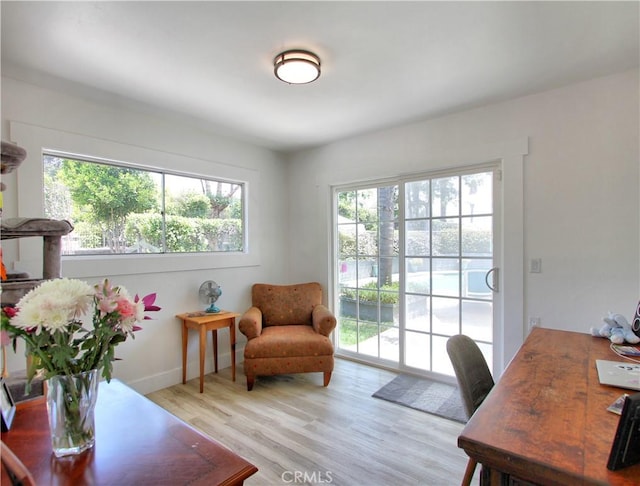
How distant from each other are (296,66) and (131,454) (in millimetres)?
1951

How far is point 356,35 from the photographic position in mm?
1770

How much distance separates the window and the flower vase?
2054 mm

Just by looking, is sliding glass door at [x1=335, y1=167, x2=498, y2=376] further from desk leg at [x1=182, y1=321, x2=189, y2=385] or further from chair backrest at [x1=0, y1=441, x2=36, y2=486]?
chair backrest at [x1=0, y1=441, x2=36, y2=486]

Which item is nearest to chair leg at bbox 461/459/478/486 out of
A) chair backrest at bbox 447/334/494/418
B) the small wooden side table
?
chair backrest at bbox 447/334/494/418

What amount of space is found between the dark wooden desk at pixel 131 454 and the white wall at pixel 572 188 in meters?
2.51

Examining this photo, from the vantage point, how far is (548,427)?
37.6 inches

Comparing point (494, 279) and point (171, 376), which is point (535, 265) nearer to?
point (494, 279)

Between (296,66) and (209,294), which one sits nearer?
(296,66)

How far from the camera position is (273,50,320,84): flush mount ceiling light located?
1.91m

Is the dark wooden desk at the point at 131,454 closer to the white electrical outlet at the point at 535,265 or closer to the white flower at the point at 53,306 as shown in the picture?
the white flower at the point at 53,306

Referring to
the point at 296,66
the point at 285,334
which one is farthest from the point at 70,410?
the point at 285,334

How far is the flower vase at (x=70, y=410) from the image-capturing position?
87 centimetres

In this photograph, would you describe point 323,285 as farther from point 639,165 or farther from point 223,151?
point 639,165

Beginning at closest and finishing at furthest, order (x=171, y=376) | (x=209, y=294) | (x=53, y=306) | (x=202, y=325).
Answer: (x=53, y=306), (x=202, y=325), (x=171, y=376), (x=209, y=294)
